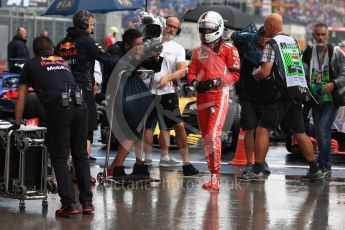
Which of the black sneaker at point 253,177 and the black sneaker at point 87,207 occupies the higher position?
the black sneaker at point 253,177

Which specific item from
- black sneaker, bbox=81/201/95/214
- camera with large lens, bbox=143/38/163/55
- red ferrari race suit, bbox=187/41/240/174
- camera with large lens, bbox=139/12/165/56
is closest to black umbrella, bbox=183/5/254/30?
camera with large lens, bbox=139/12/165/56

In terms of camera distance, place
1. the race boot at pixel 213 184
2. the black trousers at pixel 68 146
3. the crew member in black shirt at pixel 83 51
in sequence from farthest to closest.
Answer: the race boot at pixel 213 184 < the crew member in black shirt at pixel 83 51 < the black trousers at pixel 68 146

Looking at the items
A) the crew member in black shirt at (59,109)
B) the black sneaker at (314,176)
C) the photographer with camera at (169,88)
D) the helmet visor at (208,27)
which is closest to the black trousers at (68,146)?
the crew member in black shirt at (59,109)

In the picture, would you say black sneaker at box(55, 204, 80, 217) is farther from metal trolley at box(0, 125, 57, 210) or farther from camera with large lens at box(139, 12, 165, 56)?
camera with large lens at box(139, 12, 165, 56)

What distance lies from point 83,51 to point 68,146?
1.87 m

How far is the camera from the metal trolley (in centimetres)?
857

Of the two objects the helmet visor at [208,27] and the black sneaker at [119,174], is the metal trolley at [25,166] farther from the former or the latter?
the helmet visor at [208,27]

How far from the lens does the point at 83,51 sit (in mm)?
9938

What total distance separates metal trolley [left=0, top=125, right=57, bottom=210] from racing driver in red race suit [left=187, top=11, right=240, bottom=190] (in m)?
2.16

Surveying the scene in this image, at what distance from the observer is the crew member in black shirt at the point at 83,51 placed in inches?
388

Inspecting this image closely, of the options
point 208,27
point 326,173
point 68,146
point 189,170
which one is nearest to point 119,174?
point 189,170

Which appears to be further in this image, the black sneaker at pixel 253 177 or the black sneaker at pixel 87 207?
the black sneaker at pixel 253 177

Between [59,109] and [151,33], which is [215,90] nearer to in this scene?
[151,33]

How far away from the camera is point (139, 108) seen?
1028 cm
